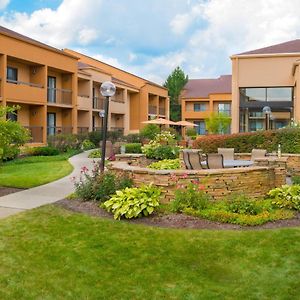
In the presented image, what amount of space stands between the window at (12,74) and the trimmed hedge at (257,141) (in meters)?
13.0

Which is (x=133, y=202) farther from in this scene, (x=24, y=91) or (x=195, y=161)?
(x=24, y=91)

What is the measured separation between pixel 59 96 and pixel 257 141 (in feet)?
56.1

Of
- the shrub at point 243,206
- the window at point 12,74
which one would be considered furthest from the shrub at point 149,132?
the shrub at point 243,206

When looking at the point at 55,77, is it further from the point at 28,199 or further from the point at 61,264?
the point at 61,264

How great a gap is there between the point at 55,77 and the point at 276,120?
710 inches

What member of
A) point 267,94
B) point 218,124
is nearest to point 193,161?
point 267,94

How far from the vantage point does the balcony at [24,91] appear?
25719mm

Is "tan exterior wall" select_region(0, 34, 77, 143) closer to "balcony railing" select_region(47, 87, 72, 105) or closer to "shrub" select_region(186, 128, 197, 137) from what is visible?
"balcony railing" select_region(47, 87, 72, 105)

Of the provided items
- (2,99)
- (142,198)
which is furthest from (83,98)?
(142,198)

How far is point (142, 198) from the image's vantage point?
8.70 meters

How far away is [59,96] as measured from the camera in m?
32.2

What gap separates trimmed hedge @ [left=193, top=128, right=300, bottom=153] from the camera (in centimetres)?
1928

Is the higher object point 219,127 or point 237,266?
point 219,127

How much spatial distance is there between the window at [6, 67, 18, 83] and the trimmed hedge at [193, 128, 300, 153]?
13.0 metres
